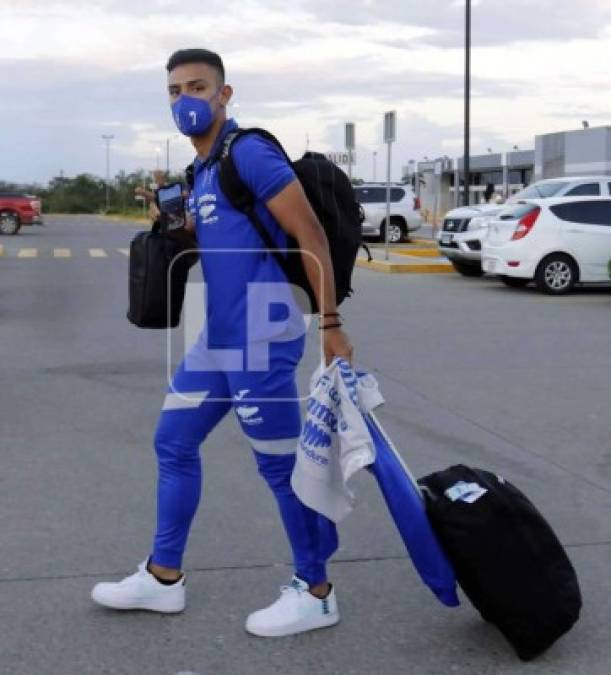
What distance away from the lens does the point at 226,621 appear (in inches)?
158

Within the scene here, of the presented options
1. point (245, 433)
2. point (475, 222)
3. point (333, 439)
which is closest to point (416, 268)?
point (475, 222)

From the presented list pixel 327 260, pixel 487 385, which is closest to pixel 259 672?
pixel 327 260

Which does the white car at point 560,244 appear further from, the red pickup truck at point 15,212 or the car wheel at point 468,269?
the red pickup truck at point 15,212

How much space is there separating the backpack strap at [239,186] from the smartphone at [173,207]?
289 millimetres

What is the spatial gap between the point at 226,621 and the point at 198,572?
1.72 ft

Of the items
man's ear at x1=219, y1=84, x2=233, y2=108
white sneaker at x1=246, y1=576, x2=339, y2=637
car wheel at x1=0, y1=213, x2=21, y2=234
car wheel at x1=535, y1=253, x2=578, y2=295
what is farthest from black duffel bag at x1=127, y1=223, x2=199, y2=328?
car wheel at x1=0, y1=213, x2=21, y2=234

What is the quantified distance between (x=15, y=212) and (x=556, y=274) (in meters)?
24.9

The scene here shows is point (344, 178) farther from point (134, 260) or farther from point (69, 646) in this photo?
point (69, 646)

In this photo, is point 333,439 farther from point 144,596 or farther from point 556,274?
point 556,274

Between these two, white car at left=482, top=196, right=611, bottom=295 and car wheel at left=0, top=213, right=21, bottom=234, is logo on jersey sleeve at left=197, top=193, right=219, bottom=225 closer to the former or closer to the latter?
white car at left=482, top=196, right=611, bottom=295

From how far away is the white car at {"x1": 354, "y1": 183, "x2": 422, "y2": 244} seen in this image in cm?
3281

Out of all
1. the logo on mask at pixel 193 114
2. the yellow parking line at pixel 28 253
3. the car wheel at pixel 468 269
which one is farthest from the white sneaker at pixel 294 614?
the yellow parking line at pixel 28 253

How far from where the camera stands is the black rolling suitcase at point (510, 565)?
3.67 metres

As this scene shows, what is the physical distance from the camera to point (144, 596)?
13.3 feet
